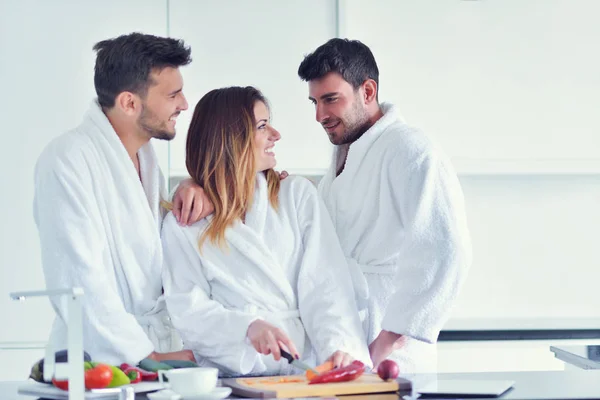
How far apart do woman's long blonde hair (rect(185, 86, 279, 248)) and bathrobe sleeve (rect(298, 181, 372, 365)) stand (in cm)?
12

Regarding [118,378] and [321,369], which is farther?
[321,369]

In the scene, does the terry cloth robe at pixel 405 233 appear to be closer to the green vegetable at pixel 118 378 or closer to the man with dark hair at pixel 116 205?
the man with dark hair at pixel 116 205

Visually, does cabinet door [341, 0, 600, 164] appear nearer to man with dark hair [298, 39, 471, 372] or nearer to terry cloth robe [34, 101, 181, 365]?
man with dark hair [298, 39, 471, 372]

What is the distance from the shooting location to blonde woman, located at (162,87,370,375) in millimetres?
2215

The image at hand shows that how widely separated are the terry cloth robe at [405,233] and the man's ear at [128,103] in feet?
1.96

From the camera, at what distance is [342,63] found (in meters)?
2.68

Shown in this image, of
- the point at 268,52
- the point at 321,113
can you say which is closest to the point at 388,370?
the point at 321,113

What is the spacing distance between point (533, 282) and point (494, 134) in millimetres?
608

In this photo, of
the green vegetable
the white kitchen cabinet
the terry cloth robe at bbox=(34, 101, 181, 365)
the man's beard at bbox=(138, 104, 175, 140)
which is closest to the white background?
the white kitchen cabinet

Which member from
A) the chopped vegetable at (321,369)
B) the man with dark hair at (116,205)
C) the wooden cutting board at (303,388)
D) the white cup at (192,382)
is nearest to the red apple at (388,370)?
the wooden cutting board at (303,388)

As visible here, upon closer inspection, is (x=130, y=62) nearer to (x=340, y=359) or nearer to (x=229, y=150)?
(x=229, y=150)

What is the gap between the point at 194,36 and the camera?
355cm

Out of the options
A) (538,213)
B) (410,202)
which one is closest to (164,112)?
(410,202)

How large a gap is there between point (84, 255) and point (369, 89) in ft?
3.21
